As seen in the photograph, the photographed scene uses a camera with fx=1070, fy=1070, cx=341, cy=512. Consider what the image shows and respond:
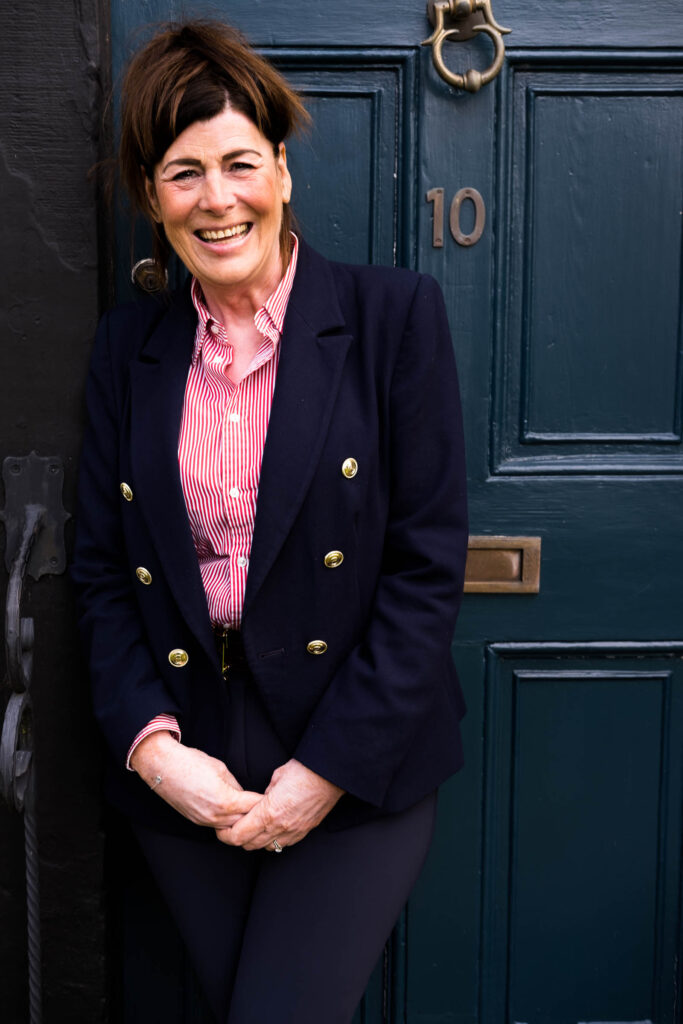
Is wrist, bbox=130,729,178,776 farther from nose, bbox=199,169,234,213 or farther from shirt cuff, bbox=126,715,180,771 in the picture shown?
nose, bbox=199,169,234,213

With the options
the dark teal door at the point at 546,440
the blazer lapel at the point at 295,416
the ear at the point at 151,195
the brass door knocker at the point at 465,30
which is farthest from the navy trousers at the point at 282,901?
the brass door knocker at the point at 465,30

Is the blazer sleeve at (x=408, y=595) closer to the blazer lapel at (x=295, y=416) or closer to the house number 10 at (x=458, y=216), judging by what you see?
the blazer lapel at (x=295, y=416)

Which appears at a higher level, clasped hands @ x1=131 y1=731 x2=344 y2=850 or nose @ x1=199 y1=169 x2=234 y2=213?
nose @ x1=199 y1=169 x2=234 y2=213

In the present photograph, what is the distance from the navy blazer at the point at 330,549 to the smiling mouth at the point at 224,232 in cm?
13

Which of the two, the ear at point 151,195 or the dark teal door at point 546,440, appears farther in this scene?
the dark teal door at point 546,440

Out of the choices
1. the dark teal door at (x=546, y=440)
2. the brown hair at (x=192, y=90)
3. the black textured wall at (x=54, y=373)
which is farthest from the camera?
the dark teal door at (x=546, y=440)

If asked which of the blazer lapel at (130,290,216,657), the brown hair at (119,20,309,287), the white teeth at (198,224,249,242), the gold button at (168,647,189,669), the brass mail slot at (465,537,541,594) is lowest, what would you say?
the gold button at (168,647,189,669)

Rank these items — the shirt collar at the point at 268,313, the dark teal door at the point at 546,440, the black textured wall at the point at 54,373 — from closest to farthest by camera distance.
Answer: the shirt collar at the point at 268,313
the black textured wall at the point at 54,373
the dark teal door at the point at 546,440

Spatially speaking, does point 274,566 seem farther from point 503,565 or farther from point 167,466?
point 503,565

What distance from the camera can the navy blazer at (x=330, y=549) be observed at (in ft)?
5.31

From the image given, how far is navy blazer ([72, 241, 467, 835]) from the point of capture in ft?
5.31

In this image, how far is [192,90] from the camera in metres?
1.60

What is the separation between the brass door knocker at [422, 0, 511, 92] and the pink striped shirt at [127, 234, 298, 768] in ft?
1.97

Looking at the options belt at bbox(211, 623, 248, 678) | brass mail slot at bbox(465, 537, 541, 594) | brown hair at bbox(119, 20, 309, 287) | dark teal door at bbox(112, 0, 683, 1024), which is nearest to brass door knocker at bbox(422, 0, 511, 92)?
dark teal door at bbox(112, 0, 683, 1024)
